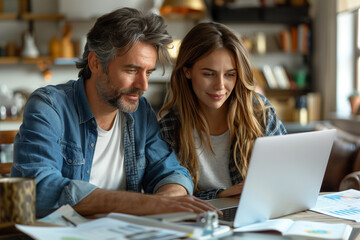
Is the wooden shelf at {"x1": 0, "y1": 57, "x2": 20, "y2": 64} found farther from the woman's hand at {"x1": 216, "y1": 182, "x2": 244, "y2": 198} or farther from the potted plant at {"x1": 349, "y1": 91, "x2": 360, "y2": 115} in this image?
the woman's hand at {"x1": 216, "y1": 182, "x2": 244, "y2": 198}

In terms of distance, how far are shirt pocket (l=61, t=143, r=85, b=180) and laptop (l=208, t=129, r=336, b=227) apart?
1.69 feet

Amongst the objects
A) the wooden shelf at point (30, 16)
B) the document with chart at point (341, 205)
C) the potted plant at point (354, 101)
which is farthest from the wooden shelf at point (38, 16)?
the document with chart at point (341, 205)

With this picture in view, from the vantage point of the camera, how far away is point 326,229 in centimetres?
124

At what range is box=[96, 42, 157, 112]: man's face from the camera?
171 centimetres

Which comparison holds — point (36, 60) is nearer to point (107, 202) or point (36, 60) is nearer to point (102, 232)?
point (107, 202)

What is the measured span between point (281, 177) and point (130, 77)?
0.68 m

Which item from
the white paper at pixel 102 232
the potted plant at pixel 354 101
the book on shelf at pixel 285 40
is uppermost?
the book on shelf at pixel 285 40

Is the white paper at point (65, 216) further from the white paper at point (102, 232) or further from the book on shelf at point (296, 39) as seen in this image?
the book on shelf at point (296, 39)

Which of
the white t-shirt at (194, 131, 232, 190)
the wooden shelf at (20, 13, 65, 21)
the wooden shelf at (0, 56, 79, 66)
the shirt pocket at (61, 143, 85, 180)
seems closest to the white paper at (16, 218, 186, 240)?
the shirt pocket at (61, 143, 85, 180)

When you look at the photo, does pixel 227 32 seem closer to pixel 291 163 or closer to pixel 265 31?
pixel 291 163

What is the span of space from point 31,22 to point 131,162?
170 inches

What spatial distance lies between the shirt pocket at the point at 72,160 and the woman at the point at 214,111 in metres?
0.41

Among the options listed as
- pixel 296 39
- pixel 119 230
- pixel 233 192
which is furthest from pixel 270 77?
pixel 119 230

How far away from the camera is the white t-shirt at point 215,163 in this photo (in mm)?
1983
